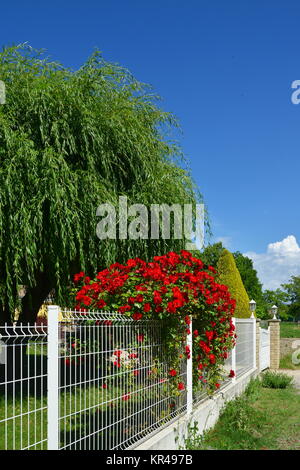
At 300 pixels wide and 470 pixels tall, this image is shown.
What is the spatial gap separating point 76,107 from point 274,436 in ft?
21.0

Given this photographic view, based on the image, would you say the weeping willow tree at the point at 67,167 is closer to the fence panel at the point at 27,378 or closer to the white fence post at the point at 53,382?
the fence panel at the point at 27,378

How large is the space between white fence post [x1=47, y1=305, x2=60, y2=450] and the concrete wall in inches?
57.1

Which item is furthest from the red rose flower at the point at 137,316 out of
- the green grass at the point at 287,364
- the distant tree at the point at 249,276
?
the distant tree at the point at 249,276

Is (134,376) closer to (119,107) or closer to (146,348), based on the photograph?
(146,348)

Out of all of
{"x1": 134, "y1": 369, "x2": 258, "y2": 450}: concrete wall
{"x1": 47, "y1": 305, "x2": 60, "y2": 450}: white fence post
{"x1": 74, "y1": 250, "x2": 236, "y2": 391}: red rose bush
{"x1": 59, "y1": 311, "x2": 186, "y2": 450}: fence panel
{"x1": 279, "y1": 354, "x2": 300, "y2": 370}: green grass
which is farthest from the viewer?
{"x1": 279, "y1": 354, "x2": 300, "y2": 370}: green grass

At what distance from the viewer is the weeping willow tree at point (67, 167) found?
9117 millimetres

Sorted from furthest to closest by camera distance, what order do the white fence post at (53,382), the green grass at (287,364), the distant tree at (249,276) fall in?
1. the distant tree at (249,276)
2. the green grass at (287,364)
3. the white fence post at (53,382)

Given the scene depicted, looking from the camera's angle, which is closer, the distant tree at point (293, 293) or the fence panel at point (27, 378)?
the fence panel at point (27, 378)

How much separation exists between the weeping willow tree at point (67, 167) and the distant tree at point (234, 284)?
7709 mm

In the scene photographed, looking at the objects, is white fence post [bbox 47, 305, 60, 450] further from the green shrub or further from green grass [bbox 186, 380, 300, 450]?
the green shrub

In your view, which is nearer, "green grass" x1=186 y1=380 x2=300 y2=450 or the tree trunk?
"green grass" x1=186 y1=380 x2=300 y2=450

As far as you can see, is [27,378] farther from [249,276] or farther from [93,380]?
[249,276]

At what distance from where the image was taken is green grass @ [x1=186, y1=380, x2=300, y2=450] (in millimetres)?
7055

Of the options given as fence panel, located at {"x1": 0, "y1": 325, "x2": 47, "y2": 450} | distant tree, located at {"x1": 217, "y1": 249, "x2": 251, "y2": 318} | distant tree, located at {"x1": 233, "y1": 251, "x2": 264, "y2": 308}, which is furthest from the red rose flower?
distant tree, located at {"x1": 233, "y1": 251, "x2": 264, "y2": 308}
